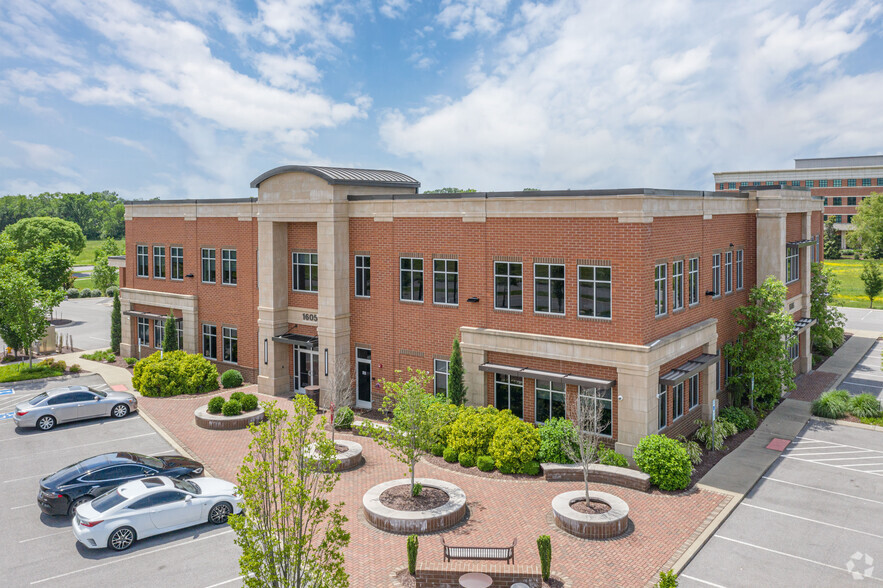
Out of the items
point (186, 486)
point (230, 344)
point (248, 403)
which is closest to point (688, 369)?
point (186, 486)

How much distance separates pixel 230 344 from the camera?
35812 millimetres

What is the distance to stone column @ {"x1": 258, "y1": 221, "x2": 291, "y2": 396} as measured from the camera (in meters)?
31.8

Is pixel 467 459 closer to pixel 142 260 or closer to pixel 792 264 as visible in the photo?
pixel 792 264

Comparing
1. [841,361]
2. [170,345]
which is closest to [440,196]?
[170,345]

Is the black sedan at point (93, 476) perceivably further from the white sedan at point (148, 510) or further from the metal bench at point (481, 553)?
the metal bench at point (481, 553)

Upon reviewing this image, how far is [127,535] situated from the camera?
683 inches

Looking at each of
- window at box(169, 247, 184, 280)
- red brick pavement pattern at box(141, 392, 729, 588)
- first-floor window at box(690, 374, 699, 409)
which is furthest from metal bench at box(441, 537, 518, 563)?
window at box(169, 247, 184, 280)

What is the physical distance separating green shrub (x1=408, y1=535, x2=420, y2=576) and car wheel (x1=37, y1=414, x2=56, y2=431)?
19.3 m

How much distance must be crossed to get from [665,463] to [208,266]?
26.0m

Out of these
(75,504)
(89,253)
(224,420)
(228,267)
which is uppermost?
(89,253)

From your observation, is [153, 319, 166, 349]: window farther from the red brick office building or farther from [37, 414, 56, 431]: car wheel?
[37, 414, 56, 431]: car wheel

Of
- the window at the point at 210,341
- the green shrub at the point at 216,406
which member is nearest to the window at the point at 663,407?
the green shrub at the point at 216,406

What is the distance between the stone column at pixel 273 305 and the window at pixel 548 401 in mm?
13495

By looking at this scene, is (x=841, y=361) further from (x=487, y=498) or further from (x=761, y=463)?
(x=487, y=498)
